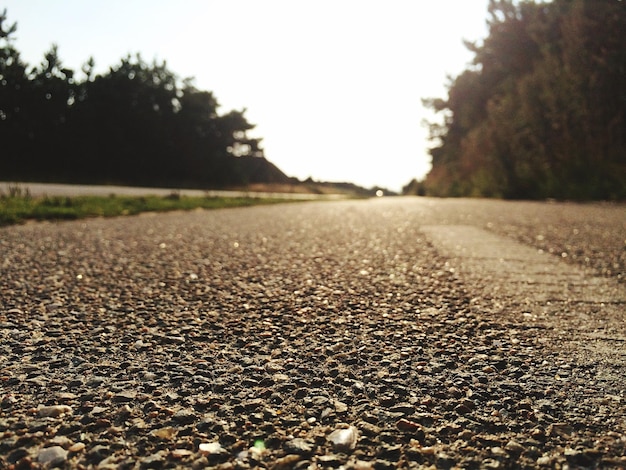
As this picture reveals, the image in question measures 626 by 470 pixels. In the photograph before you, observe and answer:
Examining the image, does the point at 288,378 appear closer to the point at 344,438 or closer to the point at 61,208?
the point at 344,438

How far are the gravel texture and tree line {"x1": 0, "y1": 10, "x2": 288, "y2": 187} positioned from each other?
69.4 feet

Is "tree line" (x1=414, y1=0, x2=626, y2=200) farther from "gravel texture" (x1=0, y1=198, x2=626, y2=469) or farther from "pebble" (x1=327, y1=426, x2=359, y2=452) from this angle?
"pebble" (x1=327, y1=426, x2=359, y2=452)

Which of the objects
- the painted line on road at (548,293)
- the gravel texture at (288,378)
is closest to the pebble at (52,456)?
the gravel texture at (288,378)

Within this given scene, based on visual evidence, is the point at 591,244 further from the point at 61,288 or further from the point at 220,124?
the point at 220,124

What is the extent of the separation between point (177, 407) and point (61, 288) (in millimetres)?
1255

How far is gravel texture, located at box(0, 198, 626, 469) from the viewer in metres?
0.80

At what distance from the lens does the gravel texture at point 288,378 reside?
2.63 feet

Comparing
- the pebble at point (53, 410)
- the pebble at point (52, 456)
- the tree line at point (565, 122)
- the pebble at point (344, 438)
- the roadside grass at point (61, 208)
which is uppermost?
the tree line at point (565, 122)

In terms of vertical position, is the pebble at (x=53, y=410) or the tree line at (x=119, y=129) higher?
the tree line at (x=119, y=129)

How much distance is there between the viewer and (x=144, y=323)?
1.50m

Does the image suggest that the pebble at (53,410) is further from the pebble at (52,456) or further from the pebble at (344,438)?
the pebble at (344,438)

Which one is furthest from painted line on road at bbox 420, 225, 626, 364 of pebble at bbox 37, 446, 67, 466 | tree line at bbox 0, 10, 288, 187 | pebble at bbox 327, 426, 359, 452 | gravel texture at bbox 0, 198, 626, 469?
tree line at bbox 0, 10, 288, 187

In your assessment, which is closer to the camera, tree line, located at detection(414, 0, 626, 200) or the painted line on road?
the painted line on road

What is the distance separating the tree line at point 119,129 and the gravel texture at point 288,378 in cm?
2115
